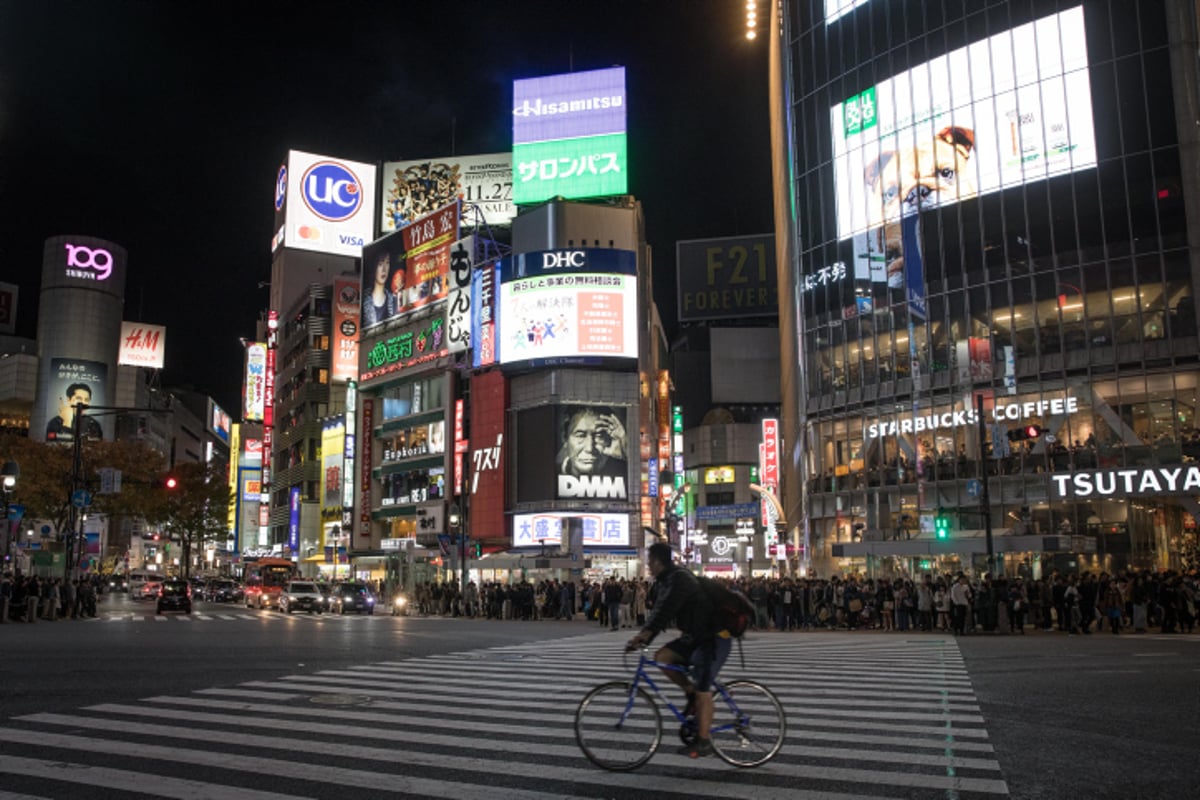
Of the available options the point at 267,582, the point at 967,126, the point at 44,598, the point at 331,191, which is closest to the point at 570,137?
the point at 967,126

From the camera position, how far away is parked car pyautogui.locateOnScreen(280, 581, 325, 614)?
142ft

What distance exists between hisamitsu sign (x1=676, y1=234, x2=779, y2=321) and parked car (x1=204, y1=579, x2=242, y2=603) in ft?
149

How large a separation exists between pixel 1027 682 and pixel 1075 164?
103 ft

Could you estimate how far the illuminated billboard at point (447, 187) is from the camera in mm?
81688

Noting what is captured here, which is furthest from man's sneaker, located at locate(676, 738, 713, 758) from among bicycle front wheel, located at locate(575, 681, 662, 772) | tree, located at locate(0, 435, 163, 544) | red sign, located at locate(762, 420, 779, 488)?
red sign, located at locate(762, 420, 779, 488)

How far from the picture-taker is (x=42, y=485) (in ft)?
174

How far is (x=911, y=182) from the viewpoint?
1735 inches

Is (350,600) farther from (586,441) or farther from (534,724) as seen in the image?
(534,724)

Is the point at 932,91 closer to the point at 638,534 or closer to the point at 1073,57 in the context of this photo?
the point at 1073,57

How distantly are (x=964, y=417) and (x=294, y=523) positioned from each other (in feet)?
199

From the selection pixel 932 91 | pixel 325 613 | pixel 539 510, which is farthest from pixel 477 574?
pixel 932 91

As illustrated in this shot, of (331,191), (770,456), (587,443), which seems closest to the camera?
(587,443)

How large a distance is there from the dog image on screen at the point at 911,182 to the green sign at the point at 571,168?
20.3m

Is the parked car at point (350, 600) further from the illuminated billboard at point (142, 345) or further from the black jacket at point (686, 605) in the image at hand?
the illuminated billboard at point (142, 345)
